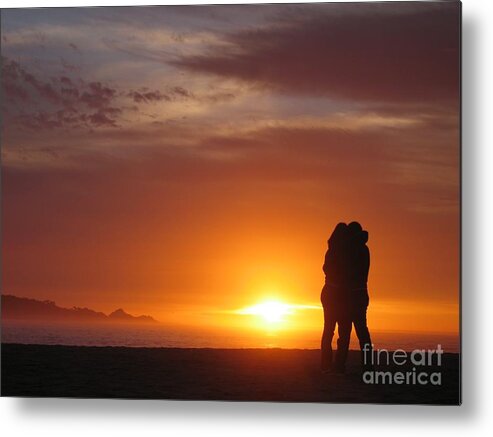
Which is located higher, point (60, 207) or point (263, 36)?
point (263, 36)

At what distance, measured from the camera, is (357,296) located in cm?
462

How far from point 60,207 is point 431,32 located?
1691 millimetres

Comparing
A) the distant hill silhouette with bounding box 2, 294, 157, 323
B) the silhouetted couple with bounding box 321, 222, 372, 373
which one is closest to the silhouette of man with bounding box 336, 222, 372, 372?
the silhouetted couple with bounding box 321, 222, 372, 373

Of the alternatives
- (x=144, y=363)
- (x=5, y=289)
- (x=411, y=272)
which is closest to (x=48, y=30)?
(x=5, y=289)

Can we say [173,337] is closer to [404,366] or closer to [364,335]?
[364,335]

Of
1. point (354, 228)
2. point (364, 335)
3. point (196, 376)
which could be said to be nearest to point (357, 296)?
point (364, 335)

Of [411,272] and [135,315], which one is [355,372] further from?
[135,315]

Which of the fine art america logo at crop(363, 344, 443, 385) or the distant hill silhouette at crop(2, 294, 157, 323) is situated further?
the distant hill silhouette at crop(2, 294, 157, 323)

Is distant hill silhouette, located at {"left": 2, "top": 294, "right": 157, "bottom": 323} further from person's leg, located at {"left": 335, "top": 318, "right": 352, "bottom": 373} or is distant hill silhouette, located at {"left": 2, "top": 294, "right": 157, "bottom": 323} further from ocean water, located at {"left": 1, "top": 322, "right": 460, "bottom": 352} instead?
person's leg, located at {"left": 335, "top": 318, "right": 352, "bottom": 373}

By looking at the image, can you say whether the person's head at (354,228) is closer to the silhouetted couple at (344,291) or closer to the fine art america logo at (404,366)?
the silhouetted couple at (344,291)

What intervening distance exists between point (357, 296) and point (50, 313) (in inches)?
50.1

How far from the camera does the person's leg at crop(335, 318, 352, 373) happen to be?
181 inches

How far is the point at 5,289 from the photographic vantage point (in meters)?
4.73

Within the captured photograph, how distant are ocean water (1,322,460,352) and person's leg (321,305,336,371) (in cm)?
3
